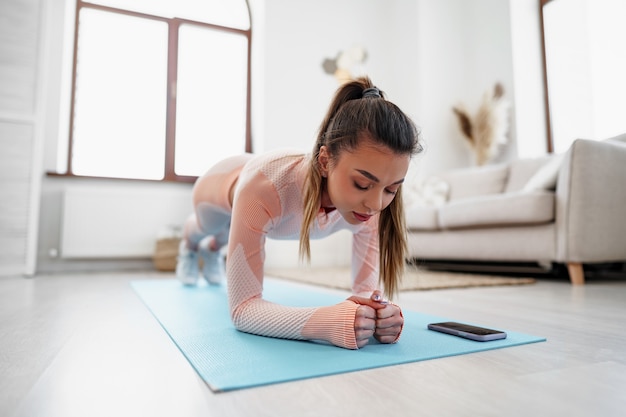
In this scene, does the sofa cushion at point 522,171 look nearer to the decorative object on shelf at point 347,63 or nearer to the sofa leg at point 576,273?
the sofa leg at point 576,273

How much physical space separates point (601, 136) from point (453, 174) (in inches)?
Answer: 44.3

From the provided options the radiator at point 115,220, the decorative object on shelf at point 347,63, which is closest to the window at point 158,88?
the radiator at point 115,220

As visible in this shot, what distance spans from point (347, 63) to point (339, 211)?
3.73 meters

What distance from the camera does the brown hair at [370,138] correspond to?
0.88 meters

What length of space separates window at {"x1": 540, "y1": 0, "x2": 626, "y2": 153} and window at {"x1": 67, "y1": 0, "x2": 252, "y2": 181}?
2.78 metres

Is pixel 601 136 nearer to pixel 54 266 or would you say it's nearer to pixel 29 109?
pixel 29 109

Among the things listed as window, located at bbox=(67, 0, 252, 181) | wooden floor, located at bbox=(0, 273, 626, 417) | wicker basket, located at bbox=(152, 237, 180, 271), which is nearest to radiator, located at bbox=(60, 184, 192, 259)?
wicker basket, located at bbox=(152, 237, 180, 271)

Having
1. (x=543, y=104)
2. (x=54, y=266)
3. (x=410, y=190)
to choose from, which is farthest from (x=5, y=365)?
(x=543, y=104)

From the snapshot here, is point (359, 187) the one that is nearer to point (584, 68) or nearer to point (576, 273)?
point (576, 273)

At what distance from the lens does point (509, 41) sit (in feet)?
12.7

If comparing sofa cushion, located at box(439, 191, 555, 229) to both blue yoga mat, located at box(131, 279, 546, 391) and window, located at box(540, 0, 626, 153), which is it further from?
window, located at box(540, 0, 626, 153)

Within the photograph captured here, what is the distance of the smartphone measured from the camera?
3.08ft

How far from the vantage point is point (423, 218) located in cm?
316

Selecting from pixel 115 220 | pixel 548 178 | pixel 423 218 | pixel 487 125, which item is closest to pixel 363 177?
pixel 548 178
